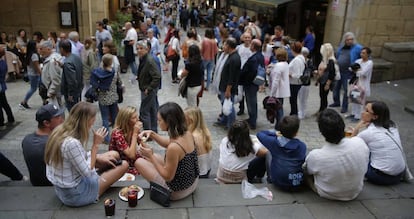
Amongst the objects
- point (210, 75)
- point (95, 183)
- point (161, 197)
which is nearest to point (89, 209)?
point (95, 183)

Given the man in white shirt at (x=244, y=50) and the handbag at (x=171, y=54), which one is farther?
the handbag at (x=171, y=54)

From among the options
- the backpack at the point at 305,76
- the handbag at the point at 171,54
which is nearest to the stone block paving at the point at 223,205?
the backpack at the point at 305,76

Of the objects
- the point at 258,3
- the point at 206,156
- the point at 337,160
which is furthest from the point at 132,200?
the point at 258,3

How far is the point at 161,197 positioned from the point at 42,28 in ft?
36.3

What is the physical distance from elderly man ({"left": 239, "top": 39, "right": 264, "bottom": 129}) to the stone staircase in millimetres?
5244

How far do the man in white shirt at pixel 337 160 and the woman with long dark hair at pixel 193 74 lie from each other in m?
3.32

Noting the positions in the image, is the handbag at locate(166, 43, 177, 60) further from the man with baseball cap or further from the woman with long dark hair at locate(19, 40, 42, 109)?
the man with baseball cap

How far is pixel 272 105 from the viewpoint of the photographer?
716 cm

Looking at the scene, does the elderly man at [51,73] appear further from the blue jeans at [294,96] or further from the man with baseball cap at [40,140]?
the blue jeans at [294,96]

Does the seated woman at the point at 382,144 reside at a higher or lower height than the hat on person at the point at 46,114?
lower

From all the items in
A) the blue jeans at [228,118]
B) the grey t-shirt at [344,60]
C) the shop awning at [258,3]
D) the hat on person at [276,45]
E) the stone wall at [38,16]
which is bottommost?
the blue jeans at [228,118]

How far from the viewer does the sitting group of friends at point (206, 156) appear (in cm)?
359

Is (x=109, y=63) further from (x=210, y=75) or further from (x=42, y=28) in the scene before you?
(x=42, y=28)

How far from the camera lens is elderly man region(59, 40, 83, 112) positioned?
6312mm
